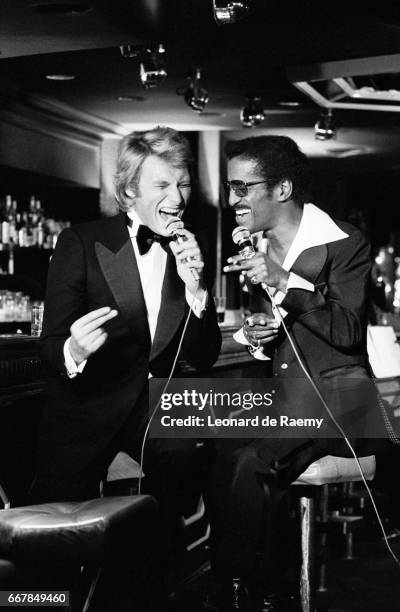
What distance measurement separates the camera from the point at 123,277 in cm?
256

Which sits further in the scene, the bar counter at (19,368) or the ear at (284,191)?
the bar counter at (19,368)

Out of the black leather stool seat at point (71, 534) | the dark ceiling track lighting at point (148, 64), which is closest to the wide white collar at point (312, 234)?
the black leather stool seat at point (71, 534)

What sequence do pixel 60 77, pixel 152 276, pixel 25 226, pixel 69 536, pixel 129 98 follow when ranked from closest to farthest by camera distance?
pixel 69 536 → pixel 152 276 → pixel 60 77 → pixel 25 226 → pixel 129 98

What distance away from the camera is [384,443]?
8.19 feet

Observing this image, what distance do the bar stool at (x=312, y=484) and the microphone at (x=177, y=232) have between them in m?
0.61

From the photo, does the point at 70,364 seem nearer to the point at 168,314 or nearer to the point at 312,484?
the point at 168,314

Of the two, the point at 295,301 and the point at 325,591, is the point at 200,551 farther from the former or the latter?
the point at 295,301

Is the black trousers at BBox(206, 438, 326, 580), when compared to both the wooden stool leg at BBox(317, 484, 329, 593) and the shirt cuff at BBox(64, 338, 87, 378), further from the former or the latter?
the wooden stool leg at BBox(317, 484, 329, 593)

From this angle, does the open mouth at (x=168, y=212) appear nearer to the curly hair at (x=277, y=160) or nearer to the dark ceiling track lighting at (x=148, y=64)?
the curly hair at (x=277, y=160)

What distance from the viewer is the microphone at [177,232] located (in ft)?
7.89

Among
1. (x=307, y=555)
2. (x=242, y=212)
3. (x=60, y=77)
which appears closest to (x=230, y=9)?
(x=242, y=212)

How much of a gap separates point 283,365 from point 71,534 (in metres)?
0.80

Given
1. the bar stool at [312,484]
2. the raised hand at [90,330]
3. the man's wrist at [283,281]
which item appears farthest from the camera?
the bar stool at [312,484]

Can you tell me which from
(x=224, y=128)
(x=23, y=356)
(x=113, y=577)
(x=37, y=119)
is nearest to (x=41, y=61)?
(x=37, y=119)
